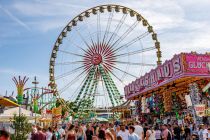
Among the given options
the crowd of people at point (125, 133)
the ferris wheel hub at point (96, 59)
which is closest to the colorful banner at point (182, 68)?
the crowd of people at point (125, 133)

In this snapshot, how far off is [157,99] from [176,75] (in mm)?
Result: 4944

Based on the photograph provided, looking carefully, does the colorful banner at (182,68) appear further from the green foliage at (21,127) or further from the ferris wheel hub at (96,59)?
the ferris wheel hub at (96,59)

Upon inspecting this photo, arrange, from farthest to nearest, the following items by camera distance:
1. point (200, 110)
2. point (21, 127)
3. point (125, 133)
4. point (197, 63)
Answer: point (197, 63) → point (21, 127) → point (200, 110) → point (125, 133)

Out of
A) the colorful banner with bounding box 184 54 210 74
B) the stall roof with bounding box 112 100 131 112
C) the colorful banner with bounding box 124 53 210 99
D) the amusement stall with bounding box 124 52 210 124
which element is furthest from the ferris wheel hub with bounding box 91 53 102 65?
the colorful banner with bounding box 184 54 210 74

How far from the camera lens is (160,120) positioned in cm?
2248

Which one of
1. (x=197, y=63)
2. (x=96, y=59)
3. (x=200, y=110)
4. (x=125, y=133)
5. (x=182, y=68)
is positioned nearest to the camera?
(x=125, y=133)

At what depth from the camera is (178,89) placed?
22.8 m

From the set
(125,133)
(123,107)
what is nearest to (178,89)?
(125,133)

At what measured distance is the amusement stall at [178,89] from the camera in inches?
683

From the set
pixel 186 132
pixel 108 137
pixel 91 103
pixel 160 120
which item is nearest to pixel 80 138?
pixel 108 137

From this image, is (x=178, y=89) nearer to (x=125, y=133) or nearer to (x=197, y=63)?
(x=197, y=63)

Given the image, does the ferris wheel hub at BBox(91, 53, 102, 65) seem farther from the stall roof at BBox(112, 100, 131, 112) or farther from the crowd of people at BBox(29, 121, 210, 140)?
the crowd of people at BBox(29, 121, 210, 140)

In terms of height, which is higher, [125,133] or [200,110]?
[200,110]

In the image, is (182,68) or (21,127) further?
(182,68)
